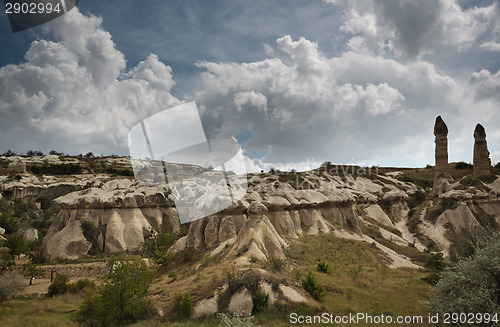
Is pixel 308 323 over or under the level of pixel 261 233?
under

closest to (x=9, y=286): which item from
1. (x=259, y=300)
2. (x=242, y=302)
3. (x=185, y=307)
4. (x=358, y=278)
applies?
(x=185, y=307)

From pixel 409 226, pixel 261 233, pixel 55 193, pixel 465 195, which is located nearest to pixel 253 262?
pixel 261 233

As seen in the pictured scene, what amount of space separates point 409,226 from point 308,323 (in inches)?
1219

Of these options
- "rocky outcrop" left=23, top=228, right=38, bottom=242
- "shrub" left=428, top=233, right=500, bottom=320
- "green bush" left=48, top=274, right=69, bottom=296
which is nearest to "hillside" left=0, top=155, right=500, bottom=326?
"rocky outcrop" left=23, top=228, right=38, bottom=242

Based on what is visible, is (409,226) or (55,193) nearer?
(409,226)

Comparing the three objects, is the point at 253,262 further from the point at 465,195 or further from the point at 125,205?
the point at 465,195

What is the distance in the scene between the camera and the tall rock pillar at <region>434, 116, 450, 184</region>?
47375 mm

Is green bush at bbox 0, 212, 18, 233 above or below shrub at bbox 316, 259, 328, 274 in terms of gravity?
above

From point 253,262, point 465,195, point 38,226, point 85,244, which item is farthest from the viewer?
→ point 38,226

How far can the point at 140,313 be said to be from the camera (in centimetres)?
1230

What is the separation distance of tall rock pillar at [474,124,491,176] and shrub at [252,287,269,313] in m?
48.6

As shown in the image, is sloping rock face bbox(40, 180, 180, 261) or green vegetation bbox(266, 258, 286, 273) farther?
sloping rock face bbox(40, 180, 180, 261)

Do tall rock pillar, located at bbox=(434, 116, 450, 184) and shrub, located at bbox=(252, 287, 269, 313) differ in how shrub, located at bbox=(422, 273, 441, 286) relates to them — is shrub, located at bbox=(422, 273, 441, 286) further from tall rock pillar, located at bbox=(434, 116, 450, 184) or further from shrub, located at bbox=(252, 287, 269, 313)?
tall rock pillar, located at bbox=(434, 116, 450, 184)

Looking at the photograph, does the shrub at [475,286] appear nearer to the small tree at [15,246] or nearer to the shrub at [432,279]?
the shrub at [432,279]
